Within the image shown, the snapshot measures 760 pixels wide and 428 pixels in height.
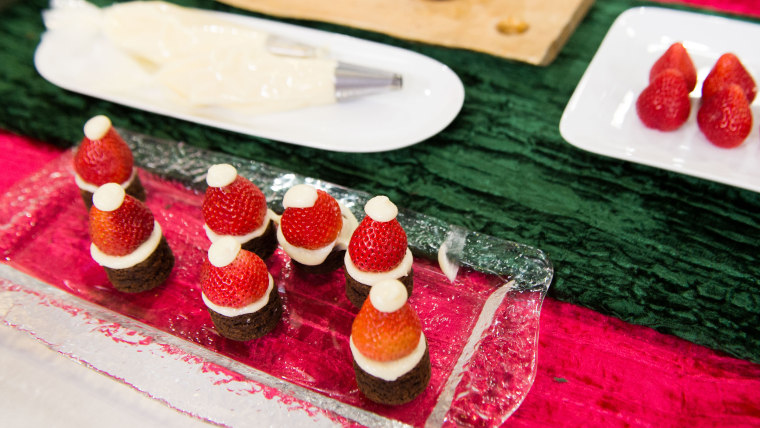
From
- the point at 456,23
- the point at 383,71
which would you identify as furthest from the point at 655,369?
the point at 456,23

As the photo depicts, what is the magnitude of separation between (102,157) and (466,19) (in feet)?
3.18

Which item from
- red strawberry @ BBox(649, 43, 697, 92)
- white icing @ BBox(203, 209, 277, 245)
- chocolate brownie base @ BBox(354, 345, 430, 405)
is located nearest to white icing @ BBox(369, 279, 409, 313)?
chocolate brownie base @ BBox(354, 345, 430, 405)

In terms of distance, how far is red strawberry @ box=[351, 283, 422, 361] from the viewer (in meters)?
0.80

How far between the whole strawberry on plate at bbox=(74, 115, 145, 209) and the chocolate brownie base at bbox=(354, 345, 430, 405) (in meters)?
0.62

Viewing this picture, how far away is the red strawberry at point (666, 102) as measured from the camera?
119 cm

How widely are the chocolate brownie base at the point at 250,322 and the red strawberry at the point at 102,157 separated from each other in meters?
0.37

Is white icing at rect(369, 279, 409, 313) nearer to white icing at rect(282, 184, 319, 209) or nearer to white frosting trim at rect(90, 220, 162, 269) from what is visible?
white icing at rect(282, 184, 319, 209)

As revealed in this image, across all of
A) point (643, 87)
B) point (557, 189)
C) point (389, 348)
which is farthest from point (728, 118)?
point (389, 348)

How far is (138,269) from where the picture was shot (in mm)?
1040

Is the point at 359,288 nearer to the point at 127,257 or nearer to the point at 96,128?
the point at 127,257

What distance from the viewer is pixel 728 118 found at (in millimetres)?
1137

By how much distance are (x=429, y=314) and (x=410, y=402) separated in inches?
6.3

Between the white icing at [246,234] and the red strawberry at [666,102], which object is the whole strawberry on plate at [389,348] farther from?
the red strawberry at [666,102]

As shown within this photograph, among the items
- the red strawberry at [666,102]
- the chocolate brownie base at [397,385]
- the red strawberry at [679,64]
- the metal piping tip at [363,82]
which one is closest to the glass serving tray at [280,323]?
the chocolate brownie base at [397,385]
